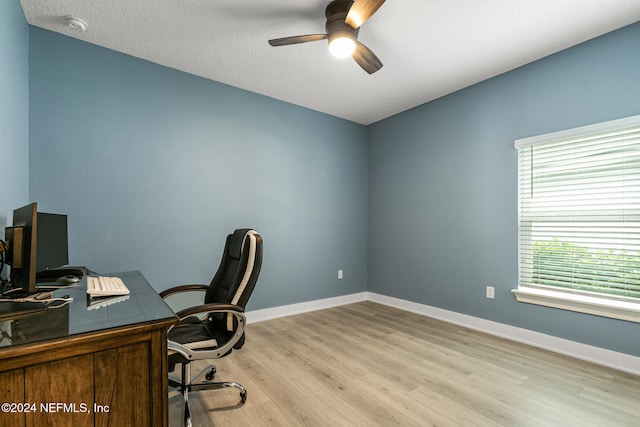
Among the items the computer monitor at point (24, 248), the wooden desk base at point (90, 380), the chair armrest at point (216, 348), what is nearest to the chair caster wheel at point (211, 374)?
the chair armrest at point (216, 348)

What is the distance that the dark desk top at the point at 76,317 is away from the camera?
936 mm

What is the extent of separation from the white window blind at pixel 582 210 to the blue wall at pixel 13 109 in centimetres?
392

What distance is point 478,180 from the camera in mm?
3252

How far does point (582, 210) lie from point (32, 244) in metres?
3.63

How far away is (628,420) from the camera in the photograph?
1730 millimetres

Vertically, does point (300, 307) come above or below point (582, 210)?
below

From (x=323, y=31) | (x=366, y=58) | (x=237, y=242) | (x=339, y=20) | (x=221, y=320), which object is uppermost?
(x=323, y=31)

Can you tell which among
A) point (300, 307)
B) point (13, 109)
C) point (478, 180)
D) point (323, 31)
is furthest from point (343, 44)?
point (300, 307)

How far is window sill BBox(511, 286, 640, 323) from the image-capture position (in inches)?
89.4

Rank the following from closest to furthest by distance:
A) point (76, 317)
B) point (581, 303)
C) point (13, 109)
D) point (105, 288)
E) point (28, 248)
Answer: point (76, 317), point (28, 248), point (105, 288), point (13, 109), point (581, 303)

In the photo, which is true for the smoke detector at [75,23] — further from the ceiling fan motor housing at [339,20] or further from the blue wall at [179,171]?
the ceiling fan motor housing at [339,20]

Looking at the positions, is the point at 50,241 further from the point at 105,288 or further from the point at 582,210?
the point at 582,210

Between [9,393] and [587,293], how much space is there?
140 inches

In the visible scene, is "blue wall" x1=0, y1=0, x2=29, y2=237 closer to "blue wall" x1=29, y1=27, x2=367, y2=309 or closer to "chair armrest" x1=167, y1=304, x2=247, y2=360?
"blue wall" x1=29, y1=27, x2=367, y2=309
